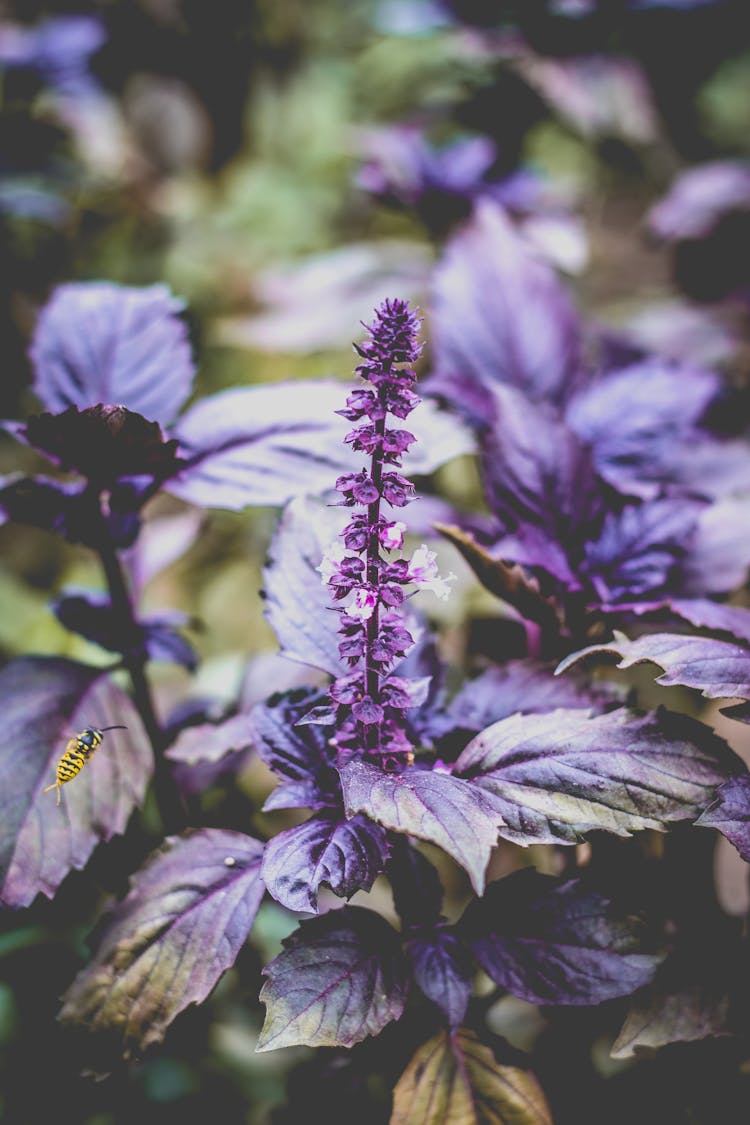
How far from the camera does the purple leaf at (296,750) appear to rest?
656 millimetres

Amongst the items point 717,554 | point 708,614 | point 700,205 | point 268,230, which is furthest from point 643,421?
point 268,230

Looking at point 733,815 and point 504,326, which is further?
point 504,326

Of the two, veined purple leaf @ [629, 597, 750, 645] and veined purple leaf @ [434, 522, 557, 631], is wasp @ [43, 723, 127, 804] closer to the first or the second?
veined purple leaf @ [434, 522, 557, 631]

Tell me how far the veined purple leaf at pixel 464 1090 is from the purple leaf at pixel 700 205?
1.21m

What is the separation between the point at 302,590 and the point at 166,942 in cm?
28

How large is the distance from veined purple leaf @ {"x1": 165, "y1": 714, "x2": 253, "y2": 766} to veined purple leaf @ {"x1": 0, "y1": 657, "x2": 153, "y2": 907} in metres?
0.03

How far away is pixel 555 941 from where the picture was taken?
0.66 metres

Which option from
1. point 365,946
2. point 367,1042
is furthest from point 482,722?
point 367,1042

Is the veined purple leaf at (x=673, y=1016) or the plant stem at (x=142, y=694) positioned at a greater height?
the plant stem at (x=142, y=694)

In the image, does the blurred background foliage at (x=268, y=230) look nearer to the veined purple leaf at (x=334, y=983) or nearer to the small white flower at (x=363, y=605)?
the veined purple leaf at (x=334, y=983)

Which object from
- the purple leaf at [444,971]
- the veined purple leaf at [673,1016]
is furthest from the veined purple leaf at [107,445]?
the veined purple leaf at [673,1016]

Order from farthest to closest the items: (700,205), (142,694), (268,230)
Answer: (268,230)
(700,205)
(142,694)

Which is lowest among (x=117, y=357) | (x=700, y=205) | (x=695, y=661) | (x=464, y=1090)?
(x=464, y=1090)

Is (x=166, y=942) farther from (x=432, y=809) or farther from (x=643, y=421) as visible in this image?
(x=643, y=421)
